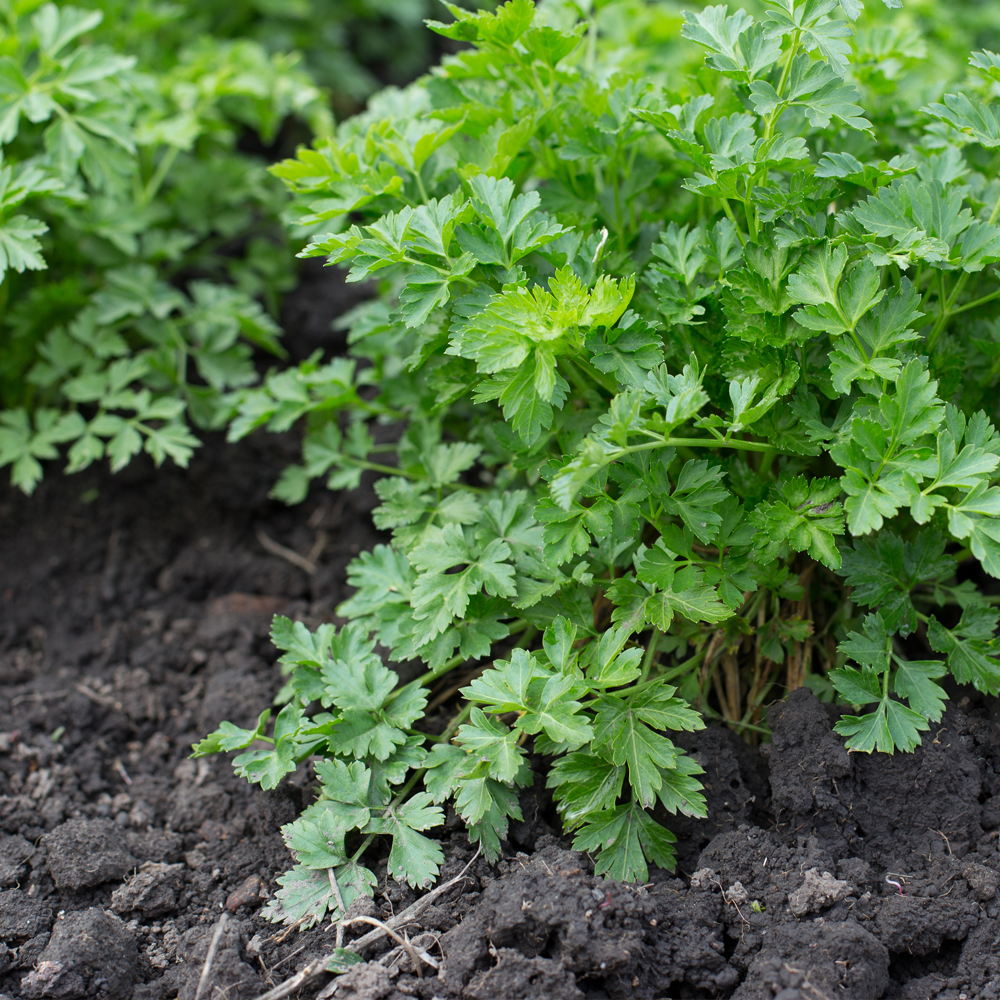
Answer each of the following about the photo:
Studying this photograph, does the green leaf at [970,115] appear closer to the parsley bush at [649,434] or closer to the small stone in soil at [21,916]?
the parsley bush at [649,434]

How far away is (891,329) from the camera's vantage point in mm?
1728

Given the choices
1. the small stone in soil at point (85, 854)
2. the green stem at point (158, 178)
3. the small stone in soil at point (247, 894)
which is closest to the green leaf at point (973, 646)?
the small stone in soil at point (247, 894)

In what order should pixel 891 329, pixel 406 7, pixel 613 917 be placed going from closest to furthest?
1. pixel 613 917
2. pixel 891 329
3. pixel 406 7

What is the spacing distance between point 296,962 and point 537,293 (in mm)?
1307

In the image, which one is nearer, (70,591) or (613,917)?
(613,917)

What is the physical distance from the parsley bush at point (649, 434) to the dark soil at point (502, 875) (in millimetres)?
95

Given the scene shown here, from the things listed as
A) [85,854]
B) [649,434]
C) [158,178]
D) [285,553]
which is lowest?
[285,553]

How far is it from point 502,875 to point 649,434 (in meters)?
0.89

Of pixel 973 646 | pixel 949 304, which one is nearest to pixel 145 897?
pixel 973 646

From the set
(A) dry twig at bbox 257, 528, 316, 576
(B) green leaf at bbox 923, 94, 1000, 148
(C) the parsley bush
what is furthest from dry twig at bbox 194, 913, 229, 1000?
(B) green leaf at bbox 923, 94, 1000, 148

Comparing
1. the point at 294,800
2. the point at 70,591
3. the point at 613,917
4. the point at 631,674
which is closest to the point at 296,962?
the point at 294,800

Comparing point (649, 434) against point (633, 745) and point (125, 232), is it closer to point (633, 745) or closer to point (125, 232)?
point (633, 745)

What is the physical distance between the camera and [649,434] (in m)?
1.62

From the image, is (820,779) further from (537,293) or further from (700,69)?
(700,69)
